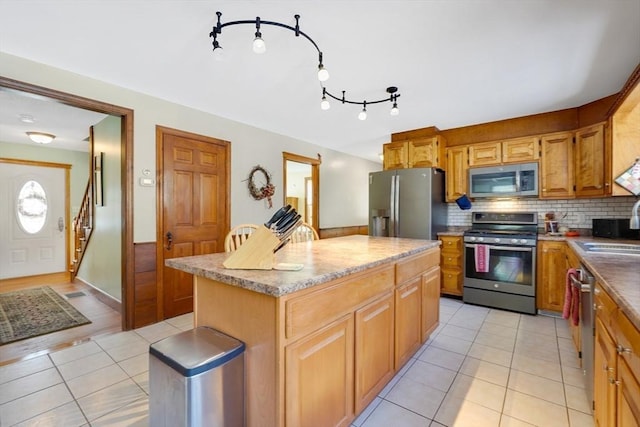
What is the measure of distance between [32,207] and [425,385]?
22.0 ft

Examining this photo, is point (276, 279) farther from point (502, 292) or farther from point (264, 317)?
point (502, 292)

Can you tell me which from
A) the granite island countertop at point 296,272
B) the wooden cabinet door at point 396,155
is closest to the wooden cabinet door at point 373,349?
the granite island countertop at point 296,272

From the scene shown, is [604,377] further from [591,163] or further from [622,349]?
[591,163]

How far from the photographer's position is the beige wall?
2.46 meters

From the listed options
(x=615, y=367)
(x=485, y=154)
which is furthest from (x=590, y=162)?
(x=615, y=367)

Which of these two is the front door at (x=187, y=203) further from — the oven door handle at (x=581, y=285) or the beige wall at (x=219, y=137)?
the oven door handle at (x=581, y=285)

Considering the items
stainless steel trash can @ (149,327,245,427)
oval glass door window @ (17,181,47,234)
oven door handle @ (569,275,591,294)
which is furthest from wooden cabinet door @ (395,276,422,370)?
oval glass door window @ (17,181,47,234)

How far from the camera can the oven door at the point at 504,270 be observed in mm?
3270

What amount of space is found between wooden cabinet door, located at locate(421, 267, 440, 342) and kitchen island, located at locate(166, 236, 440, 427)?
50 centimetres

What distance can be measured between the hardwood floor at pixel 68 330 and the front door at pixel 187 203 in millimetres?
647

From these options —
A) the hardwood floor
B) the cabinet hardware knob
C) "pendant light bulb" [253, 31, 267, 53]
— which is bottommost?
the hardwood floor

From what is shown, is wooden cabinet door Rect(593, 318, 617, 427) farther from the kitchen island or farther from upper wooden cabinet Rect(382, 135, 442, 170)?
upper wooden cabinet Rect(382, 135, 442, 170)

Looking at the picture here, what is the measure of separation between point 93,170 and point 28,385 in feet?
9.47

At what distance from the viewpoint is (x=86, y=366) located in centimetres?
221
